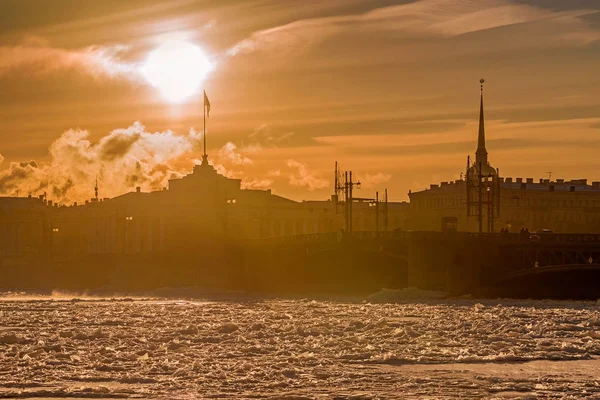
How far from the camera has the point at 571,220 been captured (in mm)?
158875

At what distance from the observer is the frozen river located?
1404 inches

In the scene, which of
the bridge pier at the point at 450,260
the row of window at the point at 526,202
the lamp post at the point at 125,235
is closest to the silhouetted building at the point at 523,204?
the row of window at the point at 526,202

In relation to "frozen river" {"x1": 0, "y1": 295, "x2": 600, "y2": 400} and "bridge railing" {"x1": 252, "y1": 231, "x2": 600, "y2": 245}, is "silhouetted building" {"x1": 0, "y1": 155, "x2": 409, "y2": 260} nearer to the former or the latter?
"bridge railing" {"x1": 252, "y1": 231, "x2": 600, "y2": 245}

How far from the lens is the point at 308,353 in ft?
147

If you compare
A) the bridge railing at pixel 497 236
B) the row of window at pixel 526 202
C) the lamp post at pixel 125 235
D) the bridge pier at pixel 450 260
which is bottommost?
the bridge pier at pixel 450 260

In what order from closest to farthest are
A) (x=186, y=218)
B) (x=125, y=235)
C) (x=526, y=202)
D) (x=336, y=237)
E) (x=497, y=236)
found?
→ (x=497, y=236), (x=336, y=237), (x=186, y=218), (x=125, y=235), (x=526, y=202)

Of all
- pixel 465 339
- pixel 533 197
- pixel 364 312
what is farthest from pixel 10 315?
pixel 533 197

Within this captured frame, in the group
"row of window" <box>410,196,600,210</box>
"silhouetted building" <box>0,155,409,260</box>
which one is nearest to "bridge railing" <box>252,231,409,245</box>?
"silhouetted building" <box>0,155,409,260</box>

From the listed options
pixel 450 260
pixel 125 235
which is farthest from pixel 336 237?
pixel 125 235

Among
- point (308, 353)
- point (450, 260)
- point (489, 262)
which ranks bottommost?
point (308, 353)

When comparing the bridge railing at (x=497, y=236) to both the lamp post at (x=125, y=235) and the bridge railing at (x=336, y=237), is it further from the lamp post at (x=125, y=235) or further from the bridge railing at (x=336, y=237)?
the lamp post at (x=125, y=235)

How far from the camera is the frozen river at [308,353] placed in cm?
3566

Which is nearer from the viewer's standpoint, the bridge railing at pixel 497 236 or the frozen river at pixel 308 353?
the frozen river at pixel 308 353

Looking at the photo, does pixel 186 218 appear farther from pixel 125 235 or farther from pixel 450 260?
pixel 450 260
